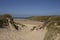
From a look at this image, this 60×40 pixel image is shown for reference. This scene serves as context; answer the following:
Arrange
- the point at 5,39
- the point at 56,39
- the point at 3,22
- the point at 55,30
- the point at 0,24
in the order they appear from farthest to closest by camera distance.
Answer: the point at 3,22 → the point at 0,24 → the point at 5,39 → the point at 55,30 → the point at 56,39

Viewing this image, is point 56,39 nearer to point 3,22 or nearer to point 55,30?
point 55,30

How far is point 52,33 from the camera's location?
19.9ft

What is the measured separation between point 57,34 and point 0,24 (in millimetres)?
10427

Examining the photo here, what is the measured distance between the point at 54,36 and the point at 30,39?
3.84 m

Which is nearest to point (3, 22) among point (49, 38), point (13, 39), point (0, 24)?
point (0, 24)

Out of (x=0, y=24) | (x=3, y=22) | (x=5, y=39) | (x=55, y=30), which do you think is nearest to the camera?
(x=55, y=30)

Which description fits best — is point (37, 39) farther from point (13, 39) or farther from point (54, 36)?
point (54, 36)

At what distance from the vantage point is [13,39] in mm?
9359

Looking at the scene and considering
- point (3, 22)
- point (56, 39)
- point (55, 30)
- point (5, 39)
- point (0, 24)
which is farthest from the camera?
point (3, 22)

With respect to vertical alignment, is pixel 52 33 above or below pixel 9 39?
above

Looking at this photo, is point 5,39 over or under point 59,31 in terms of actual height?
under

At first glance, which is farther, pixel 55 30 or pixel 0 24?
pixel 0 24

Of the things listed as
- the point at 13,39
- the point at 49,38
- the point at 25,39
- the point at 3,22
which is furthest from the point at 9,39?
the point at 3,22

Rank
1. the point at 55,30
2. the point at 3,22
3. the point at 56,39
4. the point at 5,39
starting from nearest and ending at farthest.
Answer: the point at 56,39 → the point at 55,30 → the point at 5,39 → the point at 3,22
